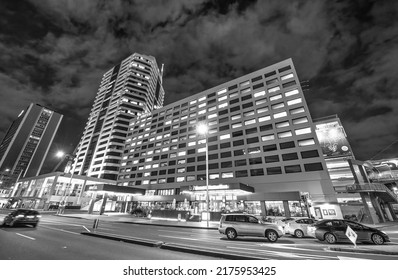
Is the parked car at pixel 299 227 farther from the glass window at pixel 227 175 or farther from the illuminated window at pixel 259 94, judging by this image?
the illuminated window at pixel 259 94

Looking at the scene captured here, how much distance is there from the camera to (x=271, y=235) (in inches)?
449

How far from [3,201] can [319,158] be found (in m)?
124

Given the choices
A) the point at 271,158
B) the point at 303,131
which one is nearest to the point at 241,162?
the point at 271,158

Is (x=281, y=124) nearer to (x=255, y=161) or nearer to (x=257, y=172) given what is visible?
(x=255, y=161)

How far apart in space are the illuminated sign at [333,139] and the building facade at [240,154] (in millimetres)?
24516

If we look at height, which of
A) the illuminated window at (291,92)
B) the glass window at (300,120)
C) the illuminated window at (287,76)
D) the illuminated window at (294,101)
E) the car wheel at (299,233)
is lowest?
the car wheel at (299,233)

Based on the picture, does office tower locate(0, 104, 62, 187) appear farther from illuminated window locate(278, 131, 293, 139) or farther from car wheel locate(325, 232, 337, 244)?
car wheel locate(325, 232, 337, 244)

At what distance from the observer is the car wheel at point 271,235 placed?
1135 cm

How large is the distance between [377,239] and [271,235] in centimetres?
650

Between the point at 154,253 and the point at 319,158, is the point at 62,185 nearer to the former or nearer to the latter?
the point at 154,253

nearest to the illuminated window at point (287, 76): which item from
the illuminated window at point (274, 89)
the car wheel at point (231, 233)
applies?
the illuminated window at point (274, 89)

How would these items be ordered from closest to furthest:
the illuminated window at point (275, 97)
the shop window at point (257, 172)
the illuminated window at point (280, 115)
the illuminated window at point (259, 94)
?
1. the shop window at point (257, 172)
2. the illuminated window at point (280, 115)
3. the illuminated window at point (275, 97)
4. the illuminated window at point (259, 94)

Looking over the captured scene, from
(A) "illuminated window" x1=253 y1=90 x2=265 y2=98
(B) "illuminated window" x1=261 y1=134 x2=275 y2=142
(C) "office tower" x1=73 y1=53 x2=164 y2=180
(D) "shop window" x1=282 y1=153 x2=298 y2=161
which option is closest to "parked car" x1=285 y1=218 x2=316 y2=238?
(D) "shop window" x1=282 y1=153 x2=298 y2=161

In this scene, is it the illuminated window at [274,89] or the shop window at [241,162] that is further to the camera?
the illuminated window at [274,89]
